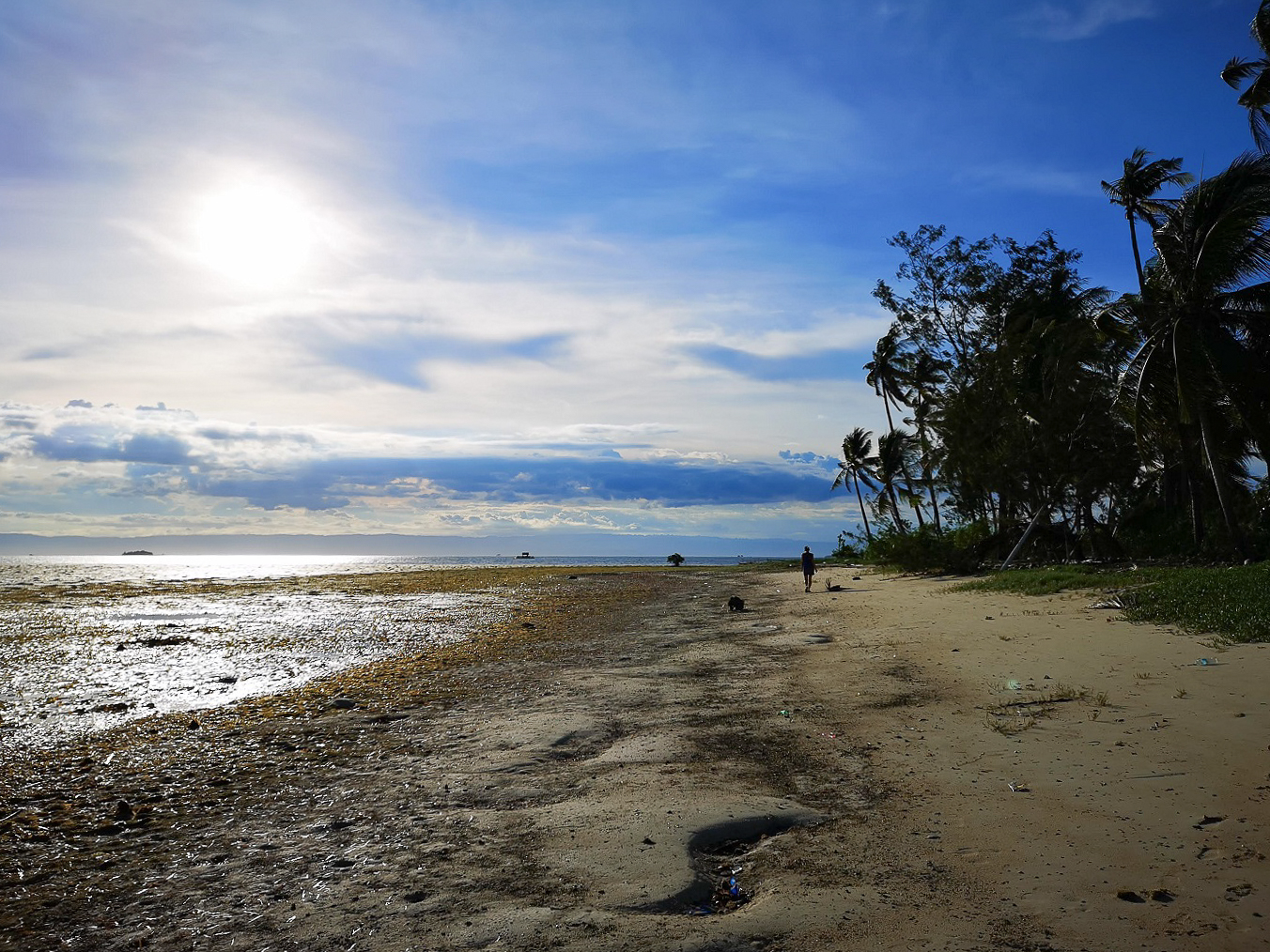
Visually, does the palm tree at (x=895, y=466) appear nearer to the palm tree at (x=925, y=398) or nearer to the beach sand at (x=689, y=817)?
the palm tree at (x=925, y=398)

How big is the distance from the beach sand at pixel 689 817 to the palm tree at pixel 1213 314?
1529cm

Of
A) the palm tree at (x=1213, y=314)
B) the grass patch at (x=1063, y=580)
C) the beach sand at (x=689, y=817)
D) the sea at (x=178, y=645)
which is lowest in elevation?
the sea at (x=178, y=645)

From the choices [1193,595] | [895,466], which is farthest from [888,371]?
[1193,595]

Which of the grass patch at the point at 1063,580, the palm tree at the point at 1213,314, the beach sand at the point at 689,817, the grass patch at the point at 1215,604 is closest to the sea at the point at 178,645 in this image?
the beach sand at the point at 689,817

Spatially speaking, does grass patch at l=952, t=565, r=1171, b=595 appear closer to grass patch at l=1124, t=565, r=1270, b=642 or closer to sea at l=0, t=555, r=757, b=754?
grass patch at l=1124, t=565, r=1270, b=642

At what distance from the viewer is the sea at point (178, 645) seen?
35.8 feet

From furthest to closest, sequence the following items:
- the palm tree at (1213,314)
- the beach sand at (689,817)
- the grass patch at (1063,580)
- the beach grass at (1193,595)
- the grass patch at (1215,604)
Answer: the palm tree at (1213,314) < the grass patch at (1063,580) < the beach grass at (1193,595) < the grass patch at (1215,604) < the beach sand at (689,817)

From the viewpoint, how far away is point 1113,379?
30.7m

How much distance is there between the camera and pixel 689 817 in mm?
5617

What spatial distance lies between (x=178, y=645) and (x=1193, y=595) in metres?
20.4

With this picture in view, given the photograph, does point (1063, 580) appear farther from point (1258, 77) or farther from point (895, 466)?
point (895, 466)

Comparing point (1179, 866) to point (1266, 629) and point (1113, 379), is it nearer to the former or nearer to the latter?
point (1266, 629)

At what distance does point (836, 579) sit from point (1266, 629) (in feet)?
99.9

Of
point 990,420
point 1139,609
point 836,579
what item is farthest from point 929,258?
point 1139,609
